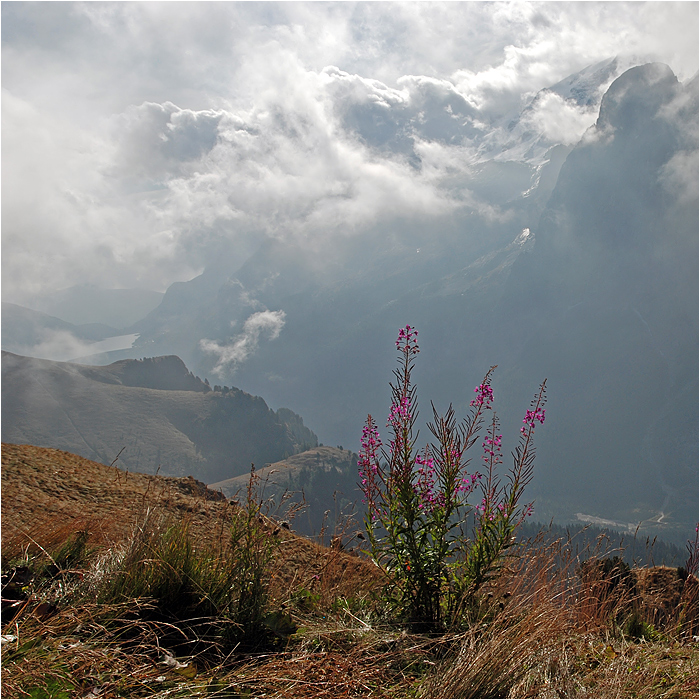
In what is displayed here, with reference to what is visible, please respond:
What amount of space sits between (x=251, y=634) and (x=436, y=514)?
2.12 meters

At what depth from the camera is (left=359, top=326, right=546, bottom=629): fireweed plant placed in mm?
5293

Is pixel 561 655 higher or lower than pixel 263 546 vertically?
lower

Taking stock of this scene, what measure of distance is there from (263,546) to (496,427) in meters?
2.91

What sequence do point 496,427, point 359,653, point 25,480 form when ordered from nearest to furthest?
point 359,653
point 496,427
point 25,480

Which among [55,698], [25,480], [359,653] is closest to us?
[55,698]

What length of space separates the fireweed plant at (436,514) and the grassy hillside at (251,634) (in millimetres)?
287

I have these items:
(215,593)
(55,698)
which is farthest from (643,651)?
(55,698)

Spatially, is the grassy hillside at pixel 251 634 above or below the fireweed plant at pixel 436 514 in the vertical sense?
below

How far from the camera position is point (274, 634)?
199 inches

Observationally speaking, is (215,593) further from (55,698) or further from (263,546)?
(55,698)

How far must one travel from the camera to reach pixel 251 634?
5.05 metres

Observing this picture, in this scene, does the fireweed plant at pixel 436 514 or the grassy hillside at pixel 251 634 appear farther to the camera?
the fireweed plant at pixel 436 514

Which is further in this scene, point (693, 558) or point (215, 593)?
point (693, 558)

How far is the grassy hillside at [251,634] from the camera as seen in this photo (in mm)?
4320
